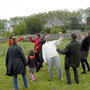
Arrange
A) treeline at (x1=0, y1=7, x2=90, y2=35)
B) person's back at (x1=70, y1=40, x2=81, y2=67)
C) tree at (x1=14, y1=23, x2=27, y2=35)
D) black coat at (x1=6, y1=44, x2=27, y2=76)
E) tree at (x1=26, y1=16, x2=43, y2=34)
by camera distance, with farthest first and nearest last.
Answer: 1. tree at (x1=14, y1=23, x2=27, y2=35)
2. tree at (x1=26, y1=16, x2=43, y2=34)
3. treeline at (x1=0, y1=7, x2=90, y2=35)
4. person's back at (x1=70, y1=40, x2=81, y2=67)
5. black coat at (x1=6, y1=44, x2=27, y2=76)

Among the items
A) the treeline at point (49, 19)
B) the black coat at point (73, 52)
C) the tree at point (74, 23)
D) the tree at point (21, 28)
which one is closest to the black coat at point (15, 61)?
the black coat at point (73, 52)

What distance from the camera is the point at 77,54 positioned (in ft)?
18.0

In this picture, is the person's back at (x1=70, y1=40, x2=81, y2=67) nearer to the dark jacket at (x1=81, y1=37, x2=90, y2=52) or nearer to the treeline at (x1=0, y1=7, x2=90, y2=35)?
the dark jacket at (x1=81, y1=37, x2=90, y2=52)

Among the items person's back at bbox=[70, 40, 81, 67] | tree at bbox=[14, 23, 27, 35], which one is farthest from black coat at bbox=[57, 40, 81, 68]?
tree at bbox=[14, 23, 27, 35]

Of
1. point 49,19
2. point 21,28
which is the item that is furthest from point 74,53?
point 49,19

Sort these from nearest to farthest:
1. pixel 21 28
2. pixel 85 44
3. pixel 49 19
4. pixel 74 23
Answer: pixel 85 44 → pixel 74 23 → pixel 21 28 → pixel 49 19

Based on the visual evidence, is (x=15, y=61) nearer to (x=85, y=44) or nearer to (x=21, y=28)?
(x=85, y=44)

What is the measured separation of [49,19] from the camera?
103m

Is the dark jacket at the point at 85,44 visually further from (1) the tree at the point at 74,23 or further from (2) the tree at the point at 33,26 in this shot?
(2) the tree at the point at 33,26

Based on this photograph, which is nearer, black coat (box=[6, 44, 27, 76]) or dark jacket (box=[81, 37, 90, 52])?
black coat (box=[6, 44, 27, 76])

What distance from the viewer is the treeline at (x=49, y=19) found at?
62.3 metres

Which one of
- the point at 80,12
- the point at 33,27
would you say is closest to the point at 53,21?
the point at 80,12

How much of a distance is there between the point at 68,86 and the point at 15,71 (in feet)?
7.02

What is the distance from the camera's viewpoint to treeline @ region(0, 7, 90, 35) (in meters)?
62.3
